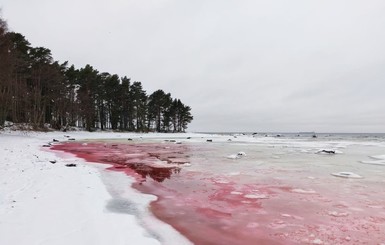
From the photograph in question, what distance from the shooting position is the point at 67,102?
2071 inches

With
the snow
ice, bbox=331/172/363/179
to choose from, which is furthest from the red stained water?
ice, bbox=331/172/363/179

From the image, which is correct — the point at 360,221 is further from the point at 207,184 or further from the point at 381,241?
the point at 207,184

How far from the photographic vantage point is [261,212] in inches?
309

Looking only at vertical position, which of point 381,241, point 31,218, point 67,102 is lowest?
point 381,241

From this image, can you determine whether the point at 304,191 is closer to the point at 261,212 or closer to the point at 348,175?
the point at 261,212

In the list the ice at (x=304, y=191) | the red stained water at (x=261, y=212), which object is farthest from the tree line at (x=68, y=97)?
the ice at (x=304, y=191)

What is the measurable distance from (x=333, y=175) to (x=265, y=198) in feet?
20.9

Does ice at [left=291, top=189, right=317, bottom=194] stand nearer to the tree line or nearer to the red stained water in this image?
the red stained water

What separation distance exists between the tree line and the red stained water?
2501cm

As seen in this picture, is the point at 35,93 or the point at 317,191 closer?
the point at 317,191

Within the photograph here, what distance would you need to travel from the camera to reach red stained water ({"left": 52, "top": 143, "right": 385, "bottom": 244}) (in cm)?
611

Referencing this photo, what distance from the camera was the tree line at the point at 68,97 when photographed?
3600 cm

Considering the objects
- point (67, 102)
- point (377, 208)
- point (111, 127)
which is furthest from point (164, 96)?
point (377, 208)

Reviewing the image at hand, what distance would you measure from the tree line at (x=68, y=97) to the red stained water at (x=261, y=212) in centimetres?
2501
